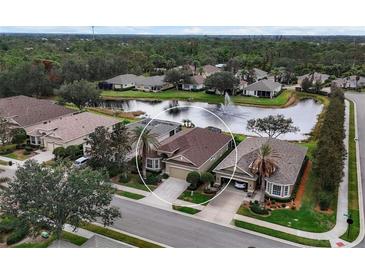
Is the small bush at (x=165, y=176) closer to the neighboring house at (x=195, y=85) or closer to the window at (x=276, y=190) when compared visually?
the window at (x=276, y=190)

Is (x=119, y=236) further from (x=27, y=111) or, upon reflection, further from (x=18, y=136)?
(x=27, y=111)

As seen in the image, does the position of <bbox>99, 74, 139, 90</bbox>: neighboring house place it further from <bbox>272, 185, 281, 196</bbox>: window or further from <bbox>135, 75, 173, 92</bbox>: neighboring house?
<bbox>272, 185, 281, 196</bbox>: window

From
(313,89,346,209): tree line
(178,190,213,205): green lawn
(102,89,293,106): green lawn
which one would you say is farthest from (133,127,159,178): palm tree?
(102,89,293,106): green lawn

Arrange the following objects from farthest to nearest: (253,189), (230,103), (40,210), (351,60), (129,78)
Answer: (351,60), (129,78), (230,103), (253,189), (40,210)

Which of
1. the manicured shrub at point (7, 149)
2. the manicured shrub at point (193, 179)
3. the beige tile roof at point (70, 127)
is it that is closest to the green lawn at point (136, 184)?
the manicured shrub at point (193, 179)

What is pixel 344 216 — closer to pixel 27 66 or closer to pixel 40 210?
pixel 40 210

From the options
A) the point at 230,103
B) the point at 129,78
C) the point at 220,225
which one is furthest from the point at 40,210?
the point at 129,78
